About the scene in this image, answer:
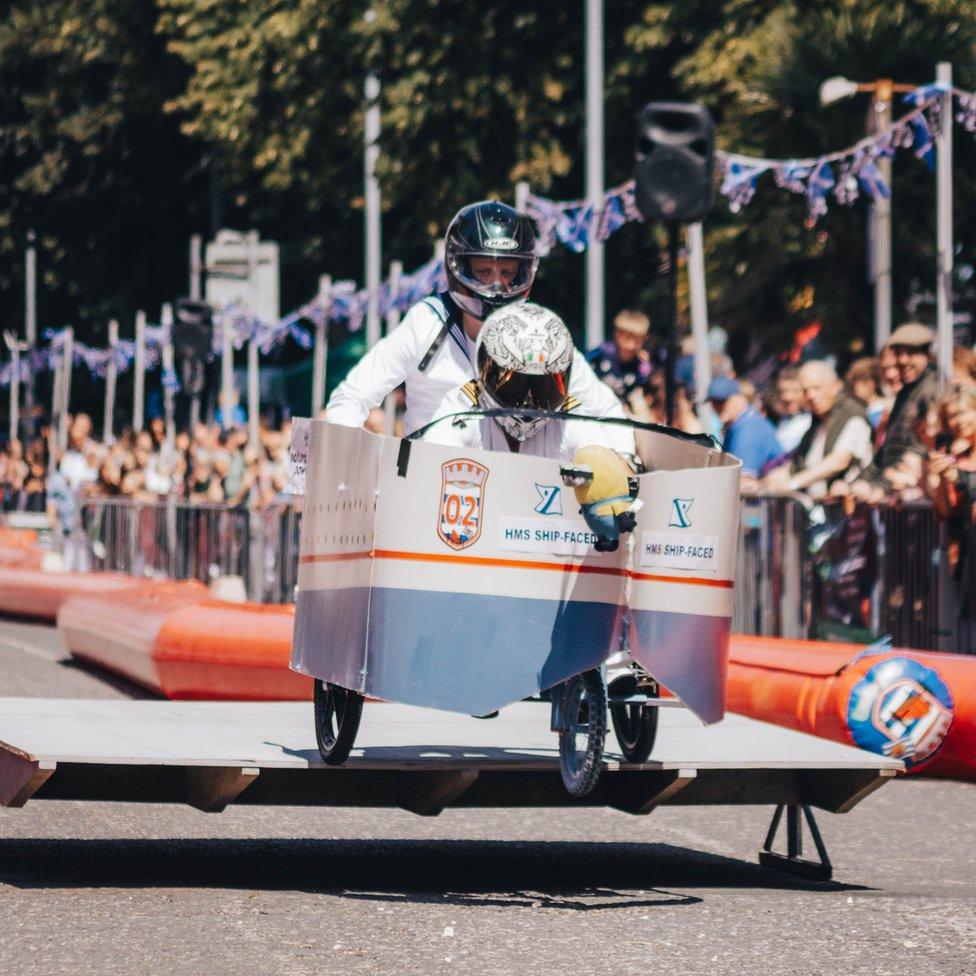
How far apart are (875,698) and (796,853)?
2.49m

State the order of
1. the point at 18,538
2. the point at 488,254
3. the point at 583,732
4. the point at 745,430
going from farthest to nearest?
the point at 18,538 → the point at 745,430 → the point at 488,254 → the point at 583,732

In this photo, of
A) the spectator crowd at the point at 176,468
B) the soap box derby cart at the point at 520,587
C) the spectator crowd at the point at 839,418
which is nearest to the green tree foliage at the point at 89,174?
the spectator crowd at the point at 176,468

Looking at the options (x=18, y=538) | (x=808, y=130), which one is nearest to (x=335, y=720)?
(x=808, y=130)

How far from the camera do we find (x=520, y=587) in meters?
7.65

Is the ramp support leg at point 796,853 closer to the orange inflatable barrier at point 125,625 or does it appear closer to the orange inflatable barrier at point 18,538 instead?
the orange inflatable barrier at point 125,625

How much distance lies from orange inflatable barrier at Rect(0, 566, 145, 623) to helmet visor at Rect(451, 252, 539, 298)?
1380cm

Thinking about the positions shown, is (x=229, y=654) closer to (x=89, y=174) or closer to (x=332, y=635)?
(x=332, y=635)

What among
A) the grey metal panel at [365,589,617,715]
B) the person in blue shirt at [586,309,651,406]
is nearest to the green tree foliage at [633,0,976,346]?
the person in blue shirt at [586,309,651,406]

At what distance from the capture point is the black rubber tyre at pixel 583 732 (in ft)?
25.2

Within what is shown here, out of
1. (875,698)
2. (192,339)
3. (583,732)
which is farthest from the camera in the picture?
(192,339)

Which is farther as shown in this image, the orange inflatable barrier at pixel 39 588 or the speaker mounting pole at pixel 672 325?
the orange inflatable barrier at pixel 39 588

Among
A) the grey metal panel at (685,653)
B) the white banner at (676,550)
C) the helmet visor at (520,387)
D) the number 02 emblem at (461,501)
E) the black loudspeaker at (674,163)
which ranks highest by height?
the black loudspeaker at (674,163)

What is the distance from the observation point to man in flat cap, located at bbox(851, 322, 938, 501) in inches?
538

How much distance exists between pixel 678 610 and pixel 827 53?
60.7ft
